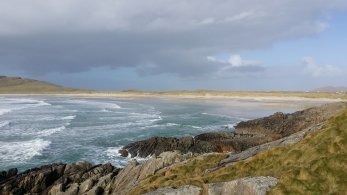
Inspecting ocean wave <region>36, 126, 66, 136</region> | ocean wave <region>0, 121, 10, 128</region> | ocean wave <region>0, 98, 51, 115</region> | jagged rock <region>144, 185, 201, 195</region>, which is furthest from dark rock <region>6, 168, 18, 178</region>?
ocean wave <region>0, 98, 51, 115</region>

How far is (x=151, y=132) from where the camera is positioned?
60812 mm

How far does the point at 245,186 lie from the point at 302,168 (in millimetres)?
2247

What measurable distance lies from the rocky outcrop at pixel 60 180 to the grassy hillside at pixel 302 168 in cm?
658

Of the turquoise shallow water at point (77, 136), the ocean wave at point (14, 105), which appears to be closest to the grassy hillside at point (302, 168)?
the turquoise shallow water at point (77, 136)

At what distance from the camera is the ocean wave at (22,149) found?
42.4m

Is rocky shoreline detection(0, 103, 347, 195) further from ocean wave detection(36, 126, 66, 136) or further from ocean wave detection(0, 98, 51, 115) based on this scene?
ocean wave detection(0, 98, 51, 115)

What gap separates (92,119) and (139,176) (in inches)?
2203

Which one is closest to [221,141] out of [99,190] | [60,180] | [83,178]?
[83,178]

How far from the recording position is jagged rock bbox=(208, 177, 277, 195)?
50.1ft

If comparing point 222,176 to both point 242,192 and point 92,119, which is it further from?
point 92,119

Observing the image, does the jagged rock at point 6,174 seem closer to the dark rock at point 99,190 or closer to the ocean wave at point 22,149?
the ocean wave at point 22,149

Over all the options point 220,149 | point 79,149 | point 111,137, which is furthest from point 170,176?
point 111,137

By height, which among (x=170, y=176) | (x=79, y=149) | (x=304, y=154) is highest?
(x=304, y=154)

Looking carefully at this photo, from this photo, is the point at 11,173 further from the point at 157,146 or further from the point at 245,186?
the point at 245,186
